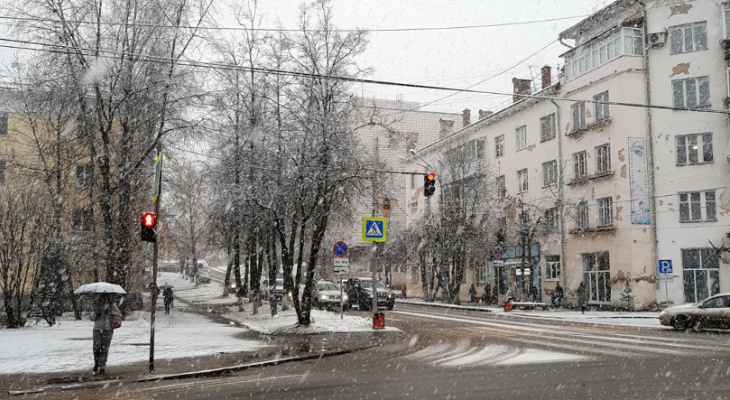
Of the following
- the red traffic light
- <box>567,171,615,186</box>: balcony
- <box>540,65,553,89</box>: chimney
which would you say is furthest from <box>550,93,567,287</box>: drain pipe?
the red traffic light

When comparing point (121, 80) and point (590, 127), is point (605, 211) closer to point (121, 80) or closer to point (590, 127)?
point (590, 127)

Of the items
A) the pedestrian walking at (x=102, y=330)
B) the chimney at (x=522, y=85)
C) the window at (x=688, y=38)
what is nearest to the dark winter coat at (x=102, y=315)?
the pedestrian walking at (x=102, y=330)

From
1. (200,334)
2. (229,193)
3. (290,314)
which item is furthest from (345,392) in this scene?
(290,314)

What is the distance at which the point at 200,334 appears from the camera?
70.5 feet

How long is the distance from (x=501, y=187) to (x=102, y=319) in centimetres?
4094

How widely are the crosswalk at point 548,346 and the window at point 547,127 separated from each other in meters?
23.0

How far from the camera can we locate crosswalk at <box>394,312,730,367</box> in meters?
14.6

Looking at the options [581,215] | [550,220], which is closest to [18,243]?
[581,215]

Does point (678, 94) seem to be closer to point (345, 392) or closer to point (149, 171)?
point (149, 171)

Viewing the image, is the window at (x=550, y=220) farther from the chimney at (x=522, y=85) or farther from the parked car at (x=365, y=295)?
the parked car at (x=365, y=295)

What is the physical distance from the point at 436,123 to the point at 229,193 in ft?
213

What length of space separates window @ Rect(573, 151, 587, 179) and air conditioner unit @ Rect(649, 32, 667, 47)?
754 centimetres

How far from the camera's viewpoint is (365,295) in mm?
37312

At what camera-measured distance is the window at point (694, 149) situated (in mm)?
34312
